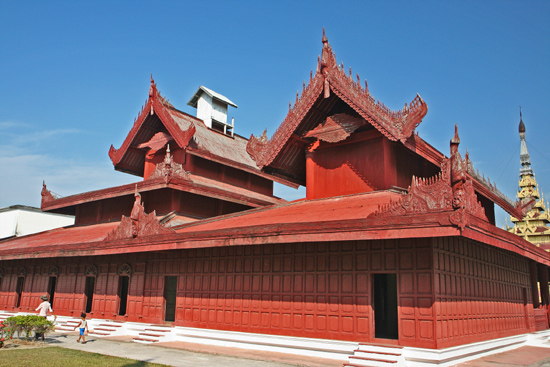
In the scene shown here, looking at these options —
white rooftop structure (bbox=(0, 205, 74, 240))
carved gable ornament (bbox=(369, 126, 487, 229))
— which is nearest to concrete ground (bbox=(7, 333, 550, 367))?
carved gable ornament (bbox=(369, 126, 487, 229))

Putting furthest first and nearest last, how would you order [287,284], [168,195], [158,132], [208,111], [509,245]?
[208,111], [158,132], [168,195], [287,284], [509,245]

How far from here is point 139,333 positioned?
16094 mm

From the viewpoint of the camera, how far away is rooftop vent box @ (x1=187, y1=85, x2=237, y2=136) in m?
28.9

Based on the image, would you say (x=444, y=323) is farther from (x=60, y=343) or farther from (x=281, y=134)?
(x=60, y=343)

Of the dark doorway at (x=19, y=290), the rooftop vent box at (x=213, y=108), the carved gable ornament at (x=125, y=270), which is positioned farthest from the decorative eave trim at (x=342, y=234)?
the rooftop vent box at (x=213, y=108)

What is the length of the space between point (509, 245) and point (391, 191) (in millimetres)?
3714

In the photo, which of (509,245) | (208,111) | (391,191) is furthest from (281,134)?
(208,111)

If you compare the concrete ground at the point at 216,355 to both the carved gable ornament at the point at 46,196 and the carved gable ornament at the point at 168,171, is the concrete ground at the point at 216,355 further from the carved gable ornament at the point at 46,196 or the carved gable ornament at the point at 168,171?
the carved gable ornament at the point at 46,196

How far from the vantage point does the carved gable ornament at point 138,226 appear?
1588cm

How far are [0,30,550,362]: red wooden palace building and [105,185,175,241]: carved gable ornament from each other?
0.17 feet

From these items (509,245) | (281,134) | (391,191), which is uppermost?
(281,134)

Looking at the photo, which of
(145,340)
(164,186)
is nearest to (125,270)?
(164,186)

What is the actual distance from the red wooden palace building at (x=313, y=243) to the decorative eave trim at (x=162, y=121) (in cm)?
6

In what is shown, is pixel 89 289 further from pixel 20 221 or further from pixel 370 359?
pixel 20 221
